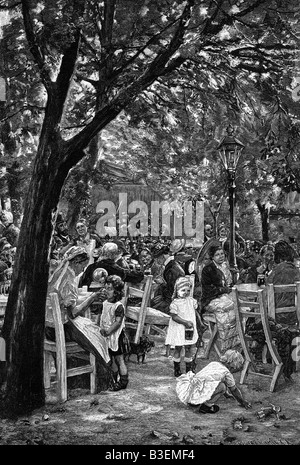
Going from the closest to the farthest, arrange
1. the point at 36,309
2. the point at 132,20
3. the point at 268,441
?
the point at 268,441, the point at 36,309, the point at 132,20

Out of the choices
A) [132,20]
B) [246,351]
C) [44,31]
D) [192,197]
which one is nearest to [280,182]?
[192,197]

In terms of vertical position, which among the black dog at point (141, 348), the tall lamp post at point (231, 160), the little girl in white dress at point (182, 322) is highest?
the tall lamp post at point (231, 160)

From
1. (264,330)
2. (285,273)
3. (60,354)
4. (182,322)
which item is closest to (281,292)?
(285,273)

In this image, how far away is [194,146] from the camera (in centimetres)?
625

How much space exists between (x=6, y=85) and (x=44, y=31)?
80cm

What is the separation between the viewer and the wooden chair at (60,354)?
5.39 meters

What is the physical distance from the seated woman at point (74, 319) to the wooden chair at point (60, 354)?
6 centimetres

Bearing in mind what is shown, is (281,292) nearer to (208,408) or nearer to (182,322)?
(182,322)

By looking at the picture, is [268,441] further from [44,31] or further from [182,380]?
[44,31]

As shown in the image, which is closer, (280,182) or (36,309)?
(36,309)

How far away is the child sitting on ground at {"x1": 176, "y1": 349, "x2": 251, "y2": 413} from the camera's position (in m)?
5.36

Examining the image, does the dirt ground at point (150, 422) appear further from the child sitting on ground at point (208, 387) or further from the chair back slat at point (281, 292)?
the chair back slat at point (281, 292)

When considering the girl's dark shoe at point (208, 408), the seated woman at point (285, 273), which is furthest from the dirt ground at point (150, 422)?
the seated woman at point (285, 273)

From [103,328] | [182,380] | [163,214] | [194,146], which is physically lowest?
[182,380]
